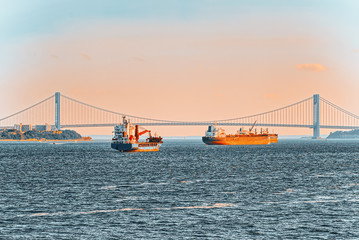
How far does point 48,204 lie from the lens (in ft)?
145

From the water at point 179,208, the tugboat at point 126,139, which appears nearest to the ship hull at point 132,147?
the tugboat at point 126,139

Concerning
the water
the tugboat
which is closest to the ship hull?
the tugboat

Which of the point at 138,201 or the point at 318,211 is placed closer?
the point at 318,211

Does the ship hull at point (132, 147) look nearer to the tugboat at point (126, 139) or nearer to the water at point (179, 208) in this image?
the tugboat at point (126, 139)

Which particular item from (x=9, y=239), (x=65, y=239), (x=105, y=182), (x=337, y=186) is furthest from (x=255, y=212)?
(x=105, y=182)

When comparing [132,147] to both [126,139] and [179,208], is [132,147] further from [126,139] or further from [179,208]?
[179,208]

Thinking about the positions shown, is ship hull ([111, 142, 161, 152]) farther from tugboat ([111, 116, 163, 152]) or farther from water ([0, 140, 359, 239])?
water ([0, 140, 359, 239])

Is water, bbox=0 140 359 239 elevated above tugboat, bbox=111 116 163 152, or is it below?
below

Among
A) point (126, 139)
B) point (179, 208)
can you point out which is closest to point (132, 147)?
point (126, 139)

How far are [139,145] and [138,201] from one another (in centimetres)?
12019

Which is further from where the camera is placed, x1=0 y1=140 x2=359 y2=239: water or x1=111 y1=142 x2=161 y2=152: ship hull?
x1=111 y1=142 x2=161 y2=152: ship hull

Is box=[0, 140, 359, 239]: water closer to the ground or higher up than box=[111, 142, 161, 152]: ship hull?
closer to the ground

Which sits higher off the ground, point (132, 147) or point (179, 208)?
point (132, 147)

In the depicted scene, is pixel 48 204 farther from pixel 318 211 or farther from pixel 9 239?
pixel 318 211
